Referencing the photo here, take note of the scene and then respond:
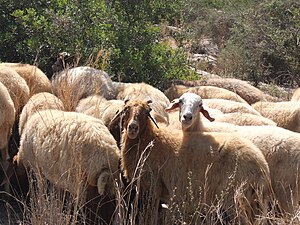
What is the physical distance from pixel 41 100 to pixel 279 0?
39.5ft

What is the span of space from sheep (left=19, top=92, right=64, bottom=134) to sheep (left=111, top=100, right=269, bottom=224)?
1267 millimetres

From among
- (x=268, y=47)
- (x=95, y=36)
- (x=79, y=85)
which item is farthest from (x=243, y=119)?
(x=268, y=47)

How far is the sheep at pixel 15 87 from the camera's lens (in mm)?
7180

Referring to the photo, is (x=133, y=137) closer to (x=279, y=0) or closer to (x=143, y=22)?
(x=143, y=22)

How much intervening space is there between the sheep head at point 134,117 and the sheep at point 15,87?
1.97 metres

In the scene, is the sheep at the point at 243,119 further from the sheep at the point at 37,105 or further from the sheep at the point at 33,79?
the sheep at the point at 33,79

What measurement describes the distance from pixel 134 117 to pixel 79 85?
256 centimetres

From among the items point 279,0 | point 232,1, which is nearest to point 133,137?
point 279,0

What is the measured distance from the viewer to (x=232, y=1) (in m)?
24.6

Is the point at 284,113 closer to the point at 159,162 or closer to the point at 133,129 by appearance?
the point at 159,162

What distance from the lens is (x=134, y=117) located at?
18.5 ft

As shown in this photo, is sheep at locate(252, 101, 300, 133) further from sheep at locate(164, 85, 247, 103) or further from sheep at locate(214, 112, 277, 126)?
sheep at locate(214, 112, 277, 126)

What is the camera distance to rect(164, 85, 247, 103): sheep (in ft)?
30.9

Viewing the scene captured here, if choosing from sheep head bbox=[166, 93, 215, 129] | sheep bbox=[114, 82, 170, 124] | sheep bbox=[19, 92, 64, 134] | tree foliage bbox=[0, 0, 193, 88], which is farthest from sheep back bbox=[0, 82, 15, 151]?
tree foliage bbox=[0, 0, 193, 88]
